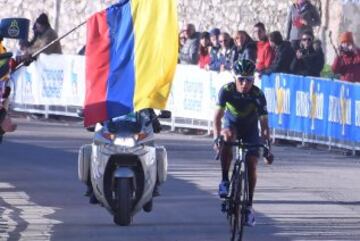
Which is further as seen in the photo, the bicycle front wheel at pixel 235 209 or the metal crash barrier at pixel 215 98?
the metal crash barrier at pixel 215 98

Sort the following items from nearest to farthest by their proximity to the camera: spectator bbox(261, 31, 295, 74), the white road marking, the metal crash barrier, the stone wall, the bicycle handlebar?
1. the white road marking
2. the bicycle handlebar
3. the metal crash barrier
4. spectator bbox(261, 31, 295, 74)
5. the stone wall

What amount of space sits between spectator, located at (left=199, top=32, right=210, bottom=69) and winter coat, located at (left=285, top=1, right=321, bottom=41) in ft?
5.52

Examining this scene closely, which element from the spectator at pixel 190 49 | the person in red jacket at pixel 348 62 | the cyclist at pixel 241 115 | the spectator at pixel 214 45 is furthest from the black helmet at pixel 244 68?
the spectator at pixel 190 49

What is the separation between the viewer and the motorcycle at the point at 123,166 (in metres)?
15.9

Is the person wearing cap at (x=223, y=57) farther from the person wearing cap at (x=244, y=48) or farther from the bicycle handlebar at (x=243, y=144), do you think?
the bicycle handlebar at (x=243, y=144)

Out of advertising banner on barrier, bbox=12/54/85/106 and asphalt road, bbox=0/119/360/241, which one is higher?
advertising banner on barrier, bbox=12/54/85/106

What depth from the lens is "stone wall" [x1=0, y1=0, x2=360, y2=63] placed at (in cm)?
3350

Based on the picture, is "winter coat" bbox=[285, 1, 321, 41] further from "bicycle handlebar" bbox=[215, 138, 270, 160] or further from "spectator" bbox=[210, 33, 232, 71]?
"bicycle handlebar" bbox=[215, 138, 270, 160]

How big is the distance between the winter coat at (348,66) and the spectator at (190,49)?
4.21 metres

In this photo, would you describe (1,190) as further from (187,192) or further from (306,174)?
(306,174)

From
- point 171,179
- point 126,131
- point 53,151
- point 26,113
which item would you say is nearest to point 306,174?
point 171,179

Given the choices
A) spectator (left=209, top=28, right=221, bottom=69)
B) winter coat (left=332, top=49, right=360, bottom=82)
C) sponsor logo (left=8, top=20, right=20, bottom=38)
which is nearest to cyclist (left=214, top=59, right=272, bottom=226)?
sponsor logo (left=8, top=20, right=20, bottom=38)

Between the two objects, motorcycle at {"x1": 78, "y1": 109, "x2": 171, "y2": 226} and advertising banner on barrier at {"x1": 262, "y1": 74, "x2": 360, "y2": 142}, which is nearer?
motorcycle at {"x1": 78, "y1": 109, "x2": 171, "y2": 226}

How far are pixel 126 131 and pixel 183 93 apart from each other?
41.5ft
